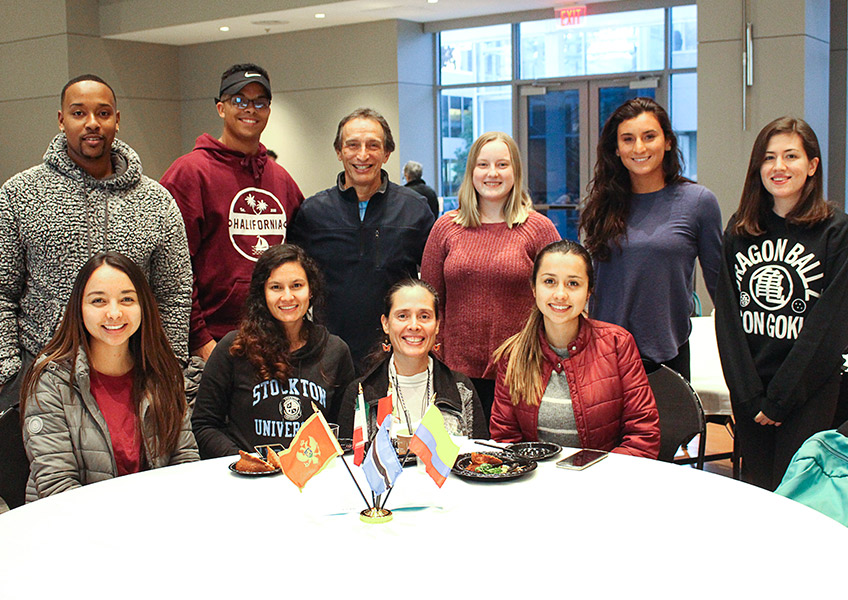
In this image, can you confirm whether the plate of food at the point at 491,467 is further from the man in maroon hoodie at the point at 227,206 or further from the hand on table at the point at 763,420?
the man in maroon hoodie at the point at 227,206

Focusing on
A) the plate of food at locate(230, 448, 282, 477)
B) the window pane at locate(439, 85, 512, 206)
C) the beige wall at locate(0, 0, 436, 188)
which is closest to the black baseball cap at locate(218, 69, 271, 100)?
the plate of food at locate(230, 448, 282, 477)

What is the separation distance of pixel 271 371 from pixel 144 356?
438 mm

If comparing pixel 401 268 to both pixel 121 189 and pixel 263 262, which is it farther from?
pixel 121 189

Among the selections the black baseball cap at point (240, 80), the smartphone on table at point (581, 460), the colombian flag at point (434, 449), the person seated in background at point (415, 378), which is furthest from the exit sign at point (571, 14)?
the colombian flag at point (434, 449)

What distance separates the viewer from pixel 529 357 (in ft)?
8.93

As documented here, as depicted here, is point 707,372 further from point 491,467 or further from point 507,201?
point 491,467

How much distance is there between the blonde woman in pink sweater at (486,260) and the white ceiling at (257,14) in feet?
21.6

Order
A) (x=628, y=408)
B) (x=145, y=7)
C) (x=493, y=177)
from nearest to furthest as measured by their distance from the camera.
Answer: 1. (x=628, y=408)
2. (x=493, y=177)
3. (x=145, y=7)

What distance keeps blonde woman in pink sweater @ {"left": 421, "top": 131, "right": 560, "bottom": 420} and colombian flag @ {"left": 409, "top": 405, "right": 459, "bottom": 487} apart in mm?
1222

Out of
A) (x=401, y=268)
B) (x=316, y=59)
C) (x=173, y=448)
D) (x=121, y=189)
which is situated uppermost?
(x=316, y=59)

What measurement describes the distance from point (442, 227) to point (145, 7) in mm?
8621

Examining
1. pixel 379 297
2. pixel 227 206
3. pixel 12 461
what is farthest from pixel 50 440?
pixel 379 297

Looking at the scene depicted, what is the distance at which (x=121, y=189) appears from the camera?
3008mm

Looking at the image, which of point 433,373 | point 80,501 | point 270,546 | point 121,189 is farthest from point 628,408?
point 121,189
